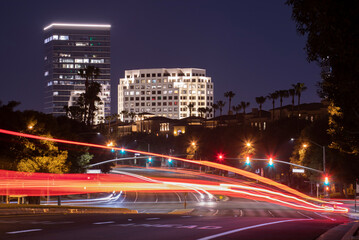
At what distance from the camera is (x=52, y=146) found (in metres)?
56.1

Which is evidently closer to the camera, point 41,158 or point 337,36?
point 337,36

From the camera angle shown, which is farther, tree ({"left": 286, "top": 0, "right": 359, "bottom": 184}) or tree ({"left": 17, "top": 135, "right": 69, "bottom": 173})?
tree ({"left": 17, "top": 135, "right": 69, "bottom": 173})

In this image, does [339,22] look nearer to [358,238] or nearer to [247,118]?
[358,238]

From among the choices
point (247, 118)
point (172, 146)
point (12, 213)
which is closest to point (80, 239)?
point (12, 213)

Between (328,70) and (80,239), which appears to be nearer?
(80,239)

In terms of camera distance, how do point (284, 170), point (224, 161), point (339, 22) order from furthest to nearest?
1. point (224, 161)
2. point (284, 170)
3. point (339, 22)

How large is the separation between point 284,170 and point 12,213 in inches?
3193

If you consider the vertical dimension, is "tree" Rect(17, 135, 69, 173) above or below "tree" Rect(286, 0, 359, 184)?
below

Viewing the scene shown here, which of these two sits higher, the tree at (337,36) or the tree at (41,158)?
the tree at (337,36)

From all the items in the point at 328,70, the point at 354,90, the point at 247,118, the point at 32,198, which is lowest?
the point at 32,198

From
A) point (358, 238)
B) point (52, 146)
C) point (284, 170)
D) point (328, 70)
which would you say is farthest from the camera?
point (284, 170)

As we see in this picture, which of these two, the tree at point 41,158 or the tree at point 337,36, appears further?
the tree at point 41,158

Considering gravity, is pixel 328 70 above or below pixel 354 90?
above

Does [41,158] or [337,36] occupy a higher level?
[337,36]
